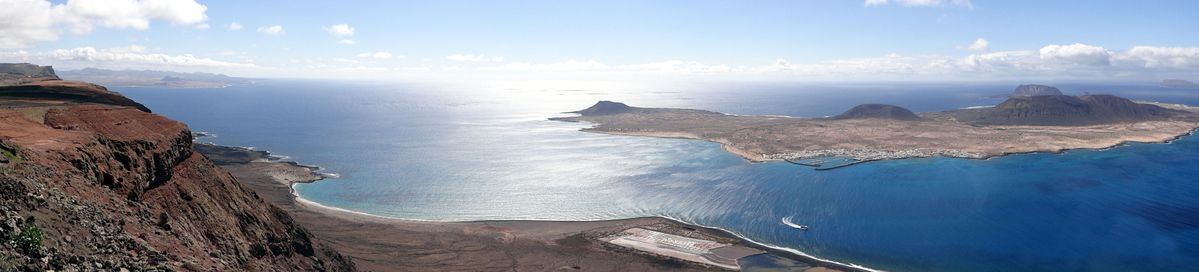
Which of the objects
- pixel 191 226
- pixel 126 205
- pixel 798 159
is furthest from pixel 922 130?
pixel 126 205

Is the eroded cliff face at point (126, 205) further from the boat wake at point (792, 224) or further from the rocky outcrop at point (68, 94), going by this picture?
the boat wake at point (792, 224)

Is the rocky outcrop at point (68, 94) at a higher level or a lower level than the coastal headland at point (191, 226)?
higher

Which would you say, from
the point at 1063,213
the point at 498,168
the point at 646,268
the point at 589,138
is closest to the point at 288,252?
the point at 646,268

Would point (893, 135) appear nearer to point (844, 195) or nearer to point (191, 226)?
point (844, 195)

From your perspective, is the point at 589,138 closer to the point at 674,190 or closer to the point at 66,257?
the point at 674,190

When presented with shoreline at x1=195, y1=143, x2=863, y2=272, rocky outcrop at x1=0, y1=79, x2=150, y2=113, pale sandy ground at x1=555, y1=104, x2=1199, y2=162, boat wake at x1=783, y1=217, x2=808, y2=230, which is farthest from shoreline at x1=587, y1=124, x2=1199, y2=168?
rocky outcrop at x1=0, y1=79, x2=150, y2=113

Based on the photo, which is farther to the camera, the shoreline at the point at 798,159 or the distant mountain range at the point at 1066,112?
the distant mountain range at the point at 1066,112

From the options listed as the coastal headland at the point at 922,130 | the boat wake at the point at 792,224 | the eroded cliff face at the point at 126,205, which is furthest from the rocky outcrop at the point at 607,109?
the eroded cliff face at the point at 126,205
